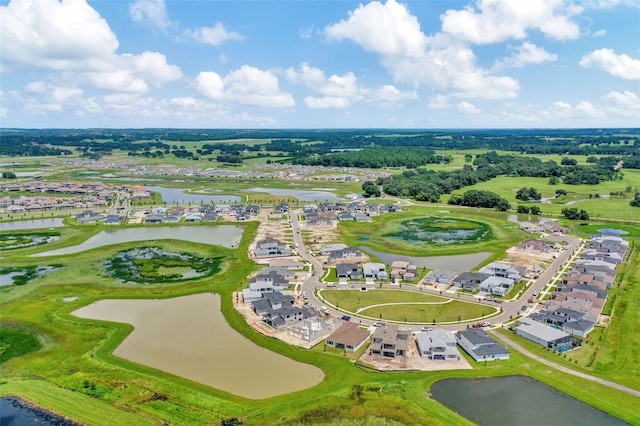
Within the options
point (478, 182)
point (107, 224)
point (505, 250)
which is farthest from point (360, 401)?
point (478, 182)

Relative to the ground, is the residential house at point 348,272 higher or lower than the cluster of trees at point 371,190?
lower

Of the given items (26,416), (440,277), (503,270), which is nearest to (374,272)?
(440,277)

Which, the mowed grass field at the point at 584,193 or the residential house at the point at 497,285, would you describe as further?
the mowed grass field at the point at 584,193

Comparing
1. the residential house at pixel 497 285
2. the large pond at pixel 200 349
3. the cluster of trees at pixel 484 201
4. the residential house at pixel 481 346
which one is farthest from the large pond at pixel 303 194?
the residential house at pixel 481 346

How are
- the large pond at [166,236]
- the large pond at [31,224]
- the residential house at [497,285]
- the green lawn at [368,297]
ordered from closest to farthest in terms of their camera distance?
1. the green lawn at [368,297]
2. the residential house at [497,285]
3. the large pond at [166,236]
4. the large pond at [31,224]

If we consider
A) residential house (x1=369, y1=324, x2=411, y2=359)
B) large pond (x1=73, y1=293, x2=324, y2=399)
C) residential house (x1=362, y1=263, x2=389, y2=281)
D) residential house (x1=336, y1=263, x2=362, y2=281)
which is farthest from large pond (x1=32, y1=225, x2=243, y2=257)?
residential house (x1=369, y1=324, x2=411, y2=359)

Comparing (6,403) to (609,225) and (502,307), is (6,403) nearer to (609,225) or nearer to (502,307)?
(502,307)

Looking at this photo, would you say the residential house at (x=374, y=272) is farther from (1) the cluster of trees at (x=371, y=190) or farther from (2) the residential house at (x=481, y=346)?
(1) the cluster of trees at (x=371, y=190)
